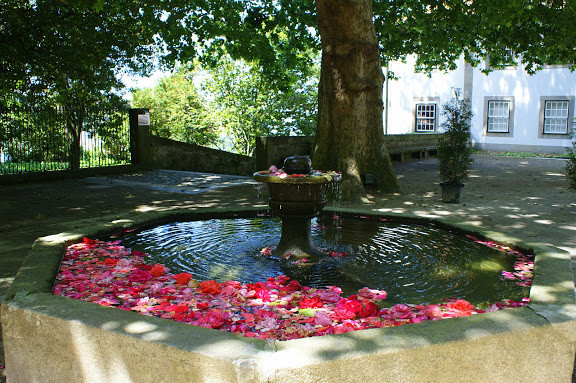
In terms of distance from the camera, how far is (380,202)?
436 inches

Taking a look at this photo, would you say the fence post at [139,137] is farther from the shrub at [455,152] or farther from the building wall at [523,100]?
the building wall at [523,100]

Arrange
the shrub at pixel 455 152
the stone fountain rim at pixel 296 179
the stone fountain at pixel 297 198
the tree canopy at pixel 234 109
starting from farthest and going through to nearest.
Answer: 1. the tree canopy at pixel 234 109
2. the shrub at pixel 455 152
3. the stone fountain at pixel 297 198
4. the stone fountain rim at pixel 296 179

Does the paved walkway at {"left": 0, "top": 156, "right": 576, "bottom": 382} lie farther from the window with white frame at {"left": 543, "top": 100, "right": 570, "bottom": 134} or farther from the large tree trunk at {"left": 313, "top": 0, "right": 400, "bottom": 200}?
the window with white frame at {"left": 543, "top": 100, "right": 570, "bottom": 134}

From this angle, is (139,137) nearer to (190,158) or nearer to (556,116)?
(190,158)

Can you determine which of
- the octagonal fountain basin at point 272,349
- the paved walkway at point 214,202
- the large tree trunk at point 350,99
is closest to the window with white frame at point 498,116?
the paved walkway at point 214,202

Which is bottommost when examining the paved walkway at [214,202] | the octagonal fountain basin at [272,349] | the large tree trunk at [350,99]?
the paved walkway at [214,202]

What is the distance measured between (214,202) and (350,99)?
366cm

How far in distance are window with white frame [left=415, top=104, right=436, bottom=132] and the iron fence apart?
19714 mm

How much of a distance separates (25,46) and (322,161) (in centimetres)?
850

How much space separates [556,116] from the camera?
28.7 m

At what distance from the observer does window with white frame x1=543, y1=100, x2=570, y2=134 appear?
28.5 meters

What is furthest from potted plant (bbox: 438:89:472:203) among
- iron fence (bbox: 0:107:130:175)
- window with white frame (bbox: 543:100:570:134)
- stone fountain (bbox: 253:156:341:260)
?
window with white frame (bbox: 543:100:570:134)

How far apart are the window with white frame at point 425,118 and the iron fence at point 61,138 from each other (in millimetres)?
19714

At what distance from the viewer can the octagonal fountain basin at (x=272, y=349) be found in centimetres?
266
